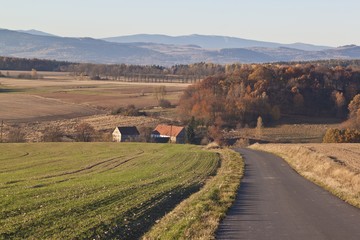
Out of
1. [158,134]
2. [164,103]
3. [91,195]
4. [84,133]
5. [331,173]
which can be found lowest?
[158,134]

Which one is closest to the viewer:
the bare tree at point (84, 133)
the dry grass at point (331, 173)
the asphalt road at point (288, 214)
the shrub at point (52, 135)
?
the asphalt road at point (288, 214)

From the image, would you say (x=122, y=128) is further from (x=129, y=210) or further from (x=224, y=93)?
(x=129, y=210)

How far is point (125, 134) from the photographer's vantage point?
79625 millimetres

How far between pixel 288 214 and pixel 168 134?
65.9 meters

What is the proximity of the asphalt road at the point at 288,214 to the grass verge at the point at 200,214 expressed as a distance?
0.33 metres

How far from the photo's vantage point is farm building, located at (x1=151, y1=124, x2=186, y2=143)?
271 feet

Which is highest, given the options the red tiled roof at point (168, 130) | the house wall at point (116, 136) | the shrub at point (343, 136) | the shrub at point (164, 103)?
the shrub at point (343, 136)

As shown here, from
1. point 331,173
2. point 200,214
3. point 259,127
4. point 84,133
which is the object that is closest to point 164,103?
point 259,127

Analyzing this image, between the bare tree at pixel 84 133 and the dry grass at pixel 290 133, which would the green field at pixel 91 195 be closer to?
the bare tree at pixel 84 133

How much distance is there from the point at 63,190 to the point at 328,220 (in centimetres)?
1022

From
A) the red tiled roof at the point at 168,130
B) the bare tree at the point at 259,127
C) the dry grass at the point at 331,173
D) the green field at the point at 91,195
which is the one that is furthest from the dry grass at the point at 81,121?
the dry grass at the point at 331,173

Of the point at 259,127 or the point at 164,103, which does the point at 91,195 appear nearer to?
the point at 259,127

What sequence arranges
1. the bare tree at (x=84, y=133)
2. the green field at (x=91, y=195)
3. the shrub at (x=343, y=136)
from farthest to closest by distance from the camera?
the bare tree at (x=84, y=133), the shrub at (x=343, y=136), the green field at (x=91, y=195)

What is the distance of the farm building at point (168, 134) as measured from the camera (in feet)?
271
